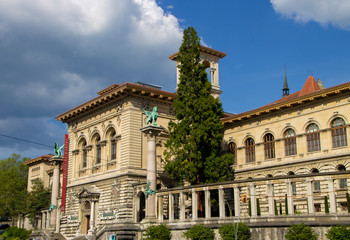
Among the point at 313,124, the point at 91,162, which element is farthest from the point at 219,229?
the point at 91,162

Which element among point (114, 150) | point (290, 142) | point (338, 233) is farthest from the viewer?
point (114, 150)

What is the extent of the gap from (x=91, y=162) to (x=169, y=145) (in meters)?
11.3

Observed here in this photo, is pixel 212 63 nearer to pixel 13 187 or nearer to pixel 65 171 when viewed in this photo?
pixel 65 171

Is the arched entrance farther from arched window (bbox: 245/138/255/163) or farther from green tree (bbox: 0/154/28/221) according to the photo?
green tree (bbox: 0/154/28/221)

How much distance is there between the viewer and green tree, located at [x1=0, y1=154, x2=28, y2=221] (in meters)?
69.6

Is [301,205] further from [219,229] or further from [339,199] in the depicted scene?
[219,229]

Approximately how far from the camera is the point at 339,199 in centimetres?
3209

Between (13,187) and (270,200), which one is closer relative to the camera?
(270,200)

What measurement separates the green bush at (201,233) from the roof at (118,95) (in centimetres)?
1494

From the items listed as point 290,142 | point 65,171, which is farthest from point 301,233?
point 65,171

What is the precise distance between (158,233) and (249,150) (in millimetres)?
13438

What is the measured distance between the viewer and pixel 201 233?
28.0m

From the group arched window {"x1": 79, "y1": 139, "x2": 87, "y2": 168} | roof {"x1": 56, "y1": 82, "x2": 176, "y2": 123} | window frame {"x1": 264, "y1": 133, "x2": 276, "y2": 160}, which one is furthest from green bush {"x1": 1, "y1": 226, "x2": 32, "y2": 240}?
window frame {"x1": 264, "y1": 133, "x2": 276, "y2": 160}

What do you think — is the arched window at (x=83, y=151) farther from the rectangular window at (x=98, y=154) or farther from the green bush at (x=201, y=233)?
the green bush at (x=201, y=233)
